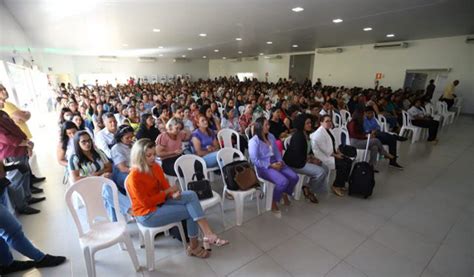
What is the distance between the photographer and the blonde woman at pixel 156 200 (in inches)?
72.8

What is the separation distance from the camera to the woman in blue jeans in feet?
5.84

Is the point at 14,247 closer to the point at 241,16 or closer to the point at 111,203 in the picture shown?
the point at 111,203

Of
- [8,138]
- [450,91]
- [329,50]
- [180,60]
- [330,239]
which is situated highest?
[180,60]

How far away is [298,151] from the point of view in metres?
2.88

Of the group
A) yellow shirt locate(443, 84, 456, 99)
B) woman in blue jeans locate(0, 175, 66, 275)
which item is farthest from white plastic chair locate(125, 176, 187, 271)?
yellow shirt locate(443, 84, 456, 99)

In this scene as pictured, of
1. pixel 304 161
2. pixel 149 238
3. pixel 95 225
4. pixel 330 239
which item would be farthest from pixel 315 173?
pixel 95 225

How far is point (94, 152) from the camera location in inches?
96.4

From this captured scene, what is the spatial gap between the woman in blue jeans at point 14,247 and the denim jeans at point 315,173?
2.78m

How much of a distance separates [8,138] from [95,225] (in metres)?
1.77

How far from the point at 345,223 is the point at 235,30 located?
632cm

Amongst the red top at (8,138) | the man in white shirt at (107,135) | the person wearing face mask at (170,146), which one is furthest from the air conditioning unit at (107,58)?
the person wearing face mask at (170,146)

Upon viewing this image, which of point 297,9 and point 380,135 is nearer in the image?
point 380,135

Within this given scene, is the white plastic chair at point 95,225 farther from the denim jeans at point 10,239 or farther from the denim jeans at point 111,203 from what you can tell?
the denim jeans at point 10,239

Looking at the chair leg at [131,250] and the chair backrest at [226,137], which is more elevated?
the chair backrest at [226,137]
